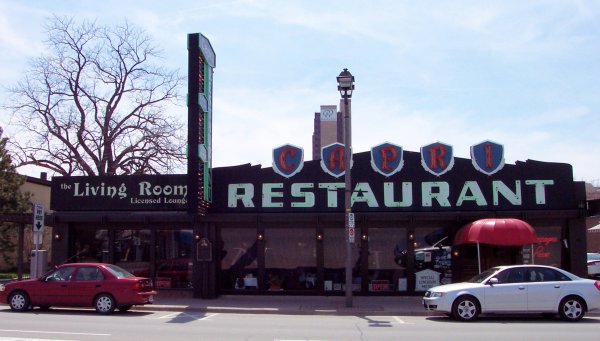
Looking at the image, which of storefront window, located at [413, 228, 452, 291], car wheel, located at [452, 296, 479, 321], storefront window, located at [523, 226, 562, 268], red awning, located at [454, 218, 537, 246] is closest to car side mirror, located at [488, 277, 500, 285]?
car wheel, located at [452, 296, 479, 321]

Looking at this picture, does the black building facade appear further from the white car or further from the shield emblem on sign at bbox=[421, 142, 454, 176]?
the white car

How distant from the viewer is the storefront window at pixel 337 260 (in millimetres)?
21078

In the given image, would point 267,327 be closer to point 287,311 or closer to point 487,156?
point 287,311

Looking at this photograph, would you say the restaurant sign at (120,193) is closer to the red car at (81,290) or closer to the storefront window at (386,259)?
the red car at (81,290)

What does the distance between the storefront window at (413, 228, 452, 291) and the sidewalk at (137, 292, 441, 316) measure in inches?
28.5

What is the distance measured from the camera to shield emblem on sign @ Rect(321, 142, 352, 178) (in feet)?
69.3

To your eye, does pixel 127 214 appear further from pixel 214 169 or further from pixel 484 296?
pixel 484 296

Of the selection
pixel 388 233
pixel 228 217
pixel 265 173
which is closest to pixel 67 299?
pixel 228 217

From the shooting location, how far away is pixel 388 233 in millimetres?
A: 21109

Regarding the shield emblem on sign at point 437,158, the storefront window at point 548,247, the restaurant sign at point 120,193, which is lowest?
the storefront window at point 548,247

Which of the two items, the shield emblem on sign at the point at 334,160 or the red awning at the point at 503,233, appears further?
the shield emblem on sign at the point at 334,160

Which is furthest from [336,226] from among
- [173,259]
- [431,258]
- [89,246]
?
[89,246]

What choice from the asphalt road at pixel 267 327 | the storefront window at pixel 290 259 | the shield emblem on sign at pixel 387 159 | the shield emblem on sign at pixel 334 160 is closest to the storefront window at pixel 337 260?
the storefront window at pixel 290 259

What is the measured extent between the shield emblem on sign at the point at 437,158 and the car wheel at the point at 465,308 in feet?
20.9
